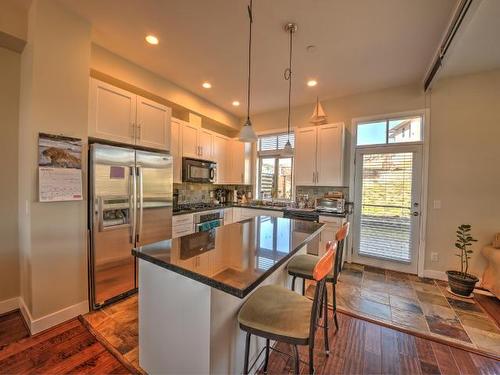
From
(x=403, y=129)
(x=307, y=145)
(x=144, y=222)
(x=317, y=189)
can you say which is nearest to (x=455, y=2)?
(x=403, y=129)

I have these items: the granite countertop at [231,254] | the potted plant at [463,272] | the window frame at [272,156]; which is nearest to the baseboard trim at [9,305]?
the granite countertop at [231,254]

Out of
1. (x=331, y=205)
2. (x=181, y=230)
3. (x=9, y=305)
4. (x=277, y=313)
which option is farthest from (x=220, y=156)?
(x=277, y=313)

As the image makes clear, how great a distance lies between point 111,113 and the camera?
2.51m

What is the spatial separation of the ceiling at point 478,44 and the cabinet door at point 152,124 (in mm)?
3386

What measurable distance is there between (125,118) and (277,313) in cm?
269

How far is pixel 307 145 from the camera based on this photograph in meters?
4.06

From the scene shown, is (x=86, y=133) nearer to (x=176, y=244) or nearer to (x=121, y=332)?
(x=176, y=244)

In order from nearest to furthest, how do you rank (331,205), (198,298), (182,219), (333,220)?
(198,298) → (182,219) → (333,220) → (331,205)

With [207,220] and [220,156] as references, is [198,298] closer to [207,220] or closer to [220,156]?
[207,220]

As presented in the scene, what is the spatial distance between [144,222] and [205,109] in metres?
2.50

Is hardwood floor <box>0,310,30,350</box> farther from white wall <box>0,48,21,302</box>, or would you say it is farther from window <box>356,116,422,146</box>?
window <box>356,116,422,146</box>

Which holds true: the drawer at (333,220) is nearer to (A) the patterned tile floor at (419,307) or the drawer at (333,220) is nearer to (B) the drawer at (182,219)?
(A) the patterned tile floor at (419,307)

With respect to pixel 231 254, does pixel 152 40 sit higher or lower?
higher

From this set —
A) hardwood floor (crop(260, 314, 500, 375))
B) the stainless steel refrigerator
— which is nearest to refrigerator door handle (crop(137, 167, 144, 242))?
the stainless steel refrigerator
